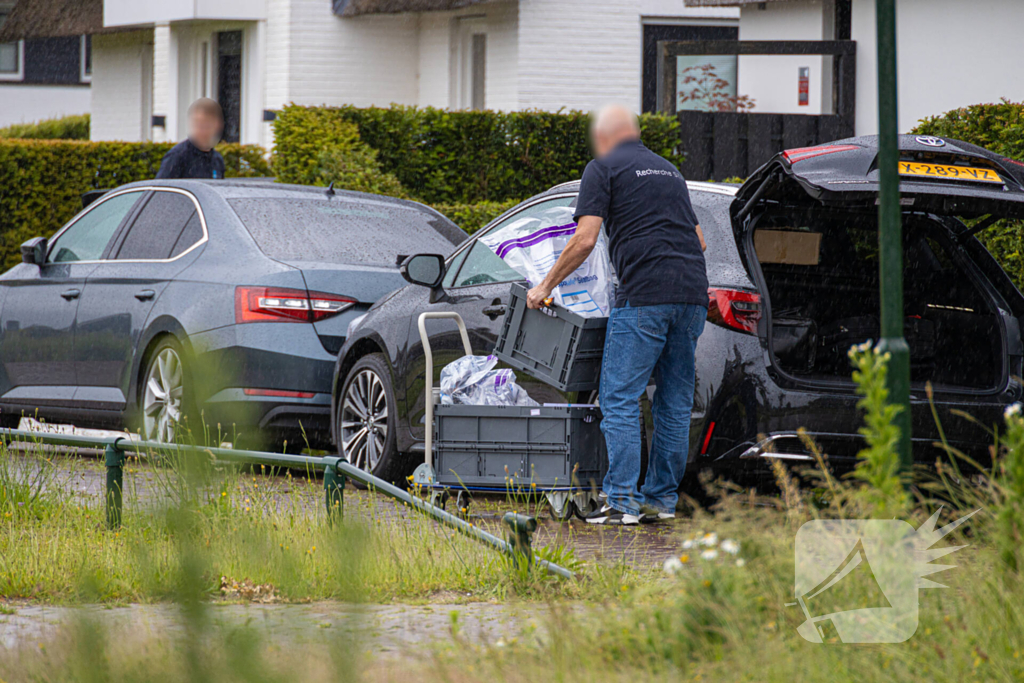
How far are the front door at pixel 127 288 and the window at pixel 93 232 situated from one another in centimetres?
20

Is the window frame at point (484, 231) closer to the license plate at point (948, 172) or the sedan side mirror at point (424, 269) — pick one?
the sedan side mirror at point (424, 269)

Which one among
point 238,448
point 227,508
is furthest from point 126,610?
point 238,448

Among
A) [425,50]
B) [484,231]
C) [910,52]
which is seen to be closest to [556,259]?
[484,231]

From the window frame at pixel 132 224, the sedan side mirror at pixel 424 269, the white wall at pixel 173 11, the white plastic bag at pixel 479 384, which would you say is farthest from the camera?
the white wall at pixel 173 11

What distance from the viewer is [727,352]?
652 centimetres

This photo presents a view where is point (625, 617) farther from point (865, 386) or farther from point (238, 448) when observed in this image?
point (238, 448)

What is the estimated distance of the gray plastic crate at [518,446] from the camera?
22.2 feet

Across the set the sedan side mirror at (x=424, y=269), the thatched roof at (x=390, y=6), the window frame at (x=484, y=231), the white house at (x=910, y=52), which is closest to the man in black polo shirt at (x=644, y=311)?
the window frame at (x=484, y=231)

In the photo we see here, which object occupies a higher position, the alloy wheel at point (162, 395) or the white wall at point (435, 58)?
the white wall at point (435, 58)

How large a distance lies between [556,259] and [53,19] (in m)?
23.8

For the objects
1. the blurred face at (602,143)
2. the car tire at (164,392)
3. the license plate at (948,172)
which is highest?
the blurred face at (602,143)

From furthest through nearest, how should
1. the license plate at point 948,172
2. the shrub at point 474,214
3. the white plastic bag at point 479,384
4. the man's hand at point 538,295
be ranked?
the shrub at point 474,214 → the white plastic bag at point 479,384 → the man's hand at point 538,295 → the license plate at point 948,172

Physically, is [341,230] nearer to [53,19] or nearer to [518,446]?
[518,446]

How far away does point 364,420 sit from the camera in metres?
8.10
